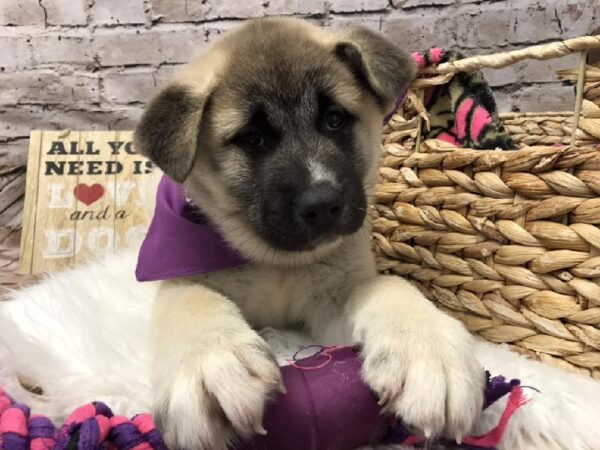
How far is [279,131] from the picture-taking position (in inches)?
58.1

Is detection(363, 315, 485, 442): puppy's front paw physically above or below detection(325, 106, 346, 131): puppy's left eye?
below

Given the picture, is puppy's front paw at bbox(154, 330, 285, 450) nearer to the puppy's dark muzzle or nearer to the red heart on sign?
the puppy's dark muzzle

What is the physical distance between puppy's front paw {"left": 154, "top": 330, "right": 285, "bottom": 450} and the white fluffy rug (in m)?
0.19

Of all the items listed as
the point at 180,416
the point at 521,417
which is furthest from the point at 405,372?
the point at 180,416

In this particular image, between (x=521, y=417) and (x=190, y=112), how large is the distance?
1.03 meters

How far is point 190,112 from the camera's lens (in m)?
1.43

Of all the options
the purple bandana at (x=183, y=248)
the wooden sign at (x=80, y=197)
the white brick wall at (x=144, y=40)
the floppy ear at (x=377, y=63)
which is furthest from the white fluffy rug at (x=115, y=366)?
the white brick wall at (x=144, y=40)

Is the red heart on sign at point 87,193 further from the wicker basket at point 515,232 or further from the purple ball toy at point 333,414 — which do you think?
the purple ball toy at point 333,414

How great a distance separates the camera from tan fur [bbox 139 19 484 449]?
3.28 ft

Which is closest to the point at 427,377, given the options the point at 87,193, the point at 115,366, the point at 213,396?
the point at 213,396

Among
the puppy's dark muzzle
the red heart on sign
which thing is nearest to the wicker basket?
the puppy's dark muzzle

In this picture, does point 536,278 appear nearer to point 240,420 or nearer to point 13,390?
point 240,420

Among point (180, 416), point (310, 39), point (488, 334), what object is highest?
point (310, 39)

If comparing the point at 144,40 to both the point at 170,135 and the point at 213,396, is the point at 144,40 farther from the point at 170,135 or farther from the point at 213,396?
the point at 213,396
